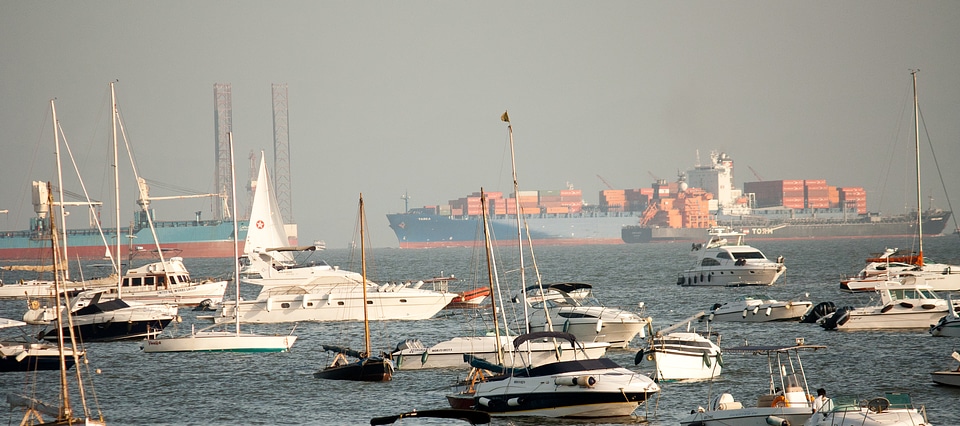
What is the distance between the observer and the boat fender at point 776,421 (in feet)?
61.2

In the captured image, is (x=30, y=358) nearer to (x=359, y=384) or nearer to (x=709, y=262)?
(x=359, y=384)

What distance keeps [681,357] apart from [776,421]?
813 centimetres

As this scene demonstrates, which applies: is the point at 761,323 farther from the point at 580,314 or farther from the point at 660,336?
the point at 660,336

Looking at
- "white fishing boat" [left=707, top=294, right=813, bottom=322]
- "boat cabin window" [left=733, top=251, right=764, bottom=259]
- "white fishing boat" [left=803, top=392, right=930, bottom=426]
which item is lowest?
"white fishing boat" [left=707, top=294, right=813, bottom=322]

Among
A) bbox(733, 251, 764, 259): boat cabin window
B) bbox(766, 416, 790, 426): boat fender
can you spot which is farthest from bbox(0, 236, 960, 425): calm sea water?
bbox(733, 251, 764, 259): boat cabin window

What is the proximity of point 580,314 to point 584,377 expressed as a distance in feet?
40.2

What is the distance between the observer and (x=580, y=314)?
3431 cm

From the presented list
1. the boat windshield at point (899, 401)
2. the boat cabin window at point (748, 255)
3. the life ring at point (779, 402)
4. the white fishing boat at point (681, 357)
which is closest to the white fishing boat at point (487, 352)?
the white fishing boat at point (681, 357)

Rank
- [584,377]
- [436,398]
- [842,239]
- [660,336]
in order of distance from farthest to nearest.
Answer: [842,239], [660,336], [436,398], [584,377]

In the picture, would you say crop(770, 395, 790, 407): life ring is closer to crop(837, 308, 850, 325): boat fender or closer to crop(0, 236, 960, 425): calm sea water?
crop(0, 236, 960, 425): calm sea water

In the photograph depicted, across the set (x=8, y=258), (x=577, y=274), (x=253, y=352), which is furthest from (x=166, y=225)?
(x=253, y=352)

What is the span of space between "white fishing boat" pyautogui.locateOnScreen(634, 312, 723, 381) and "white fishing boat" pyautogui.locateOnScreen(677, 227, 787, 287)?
111 ft

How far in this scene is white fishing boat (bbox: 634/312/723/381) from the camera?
26.6 m

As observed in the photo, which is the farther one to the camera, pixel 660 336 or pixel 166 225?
pixel 166 225
